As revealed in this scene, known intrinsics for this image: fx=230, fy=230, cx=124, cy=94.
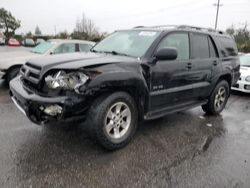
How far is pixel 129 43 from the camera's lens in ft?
13.3

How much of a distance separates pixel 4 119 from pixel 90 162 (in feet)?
7.43

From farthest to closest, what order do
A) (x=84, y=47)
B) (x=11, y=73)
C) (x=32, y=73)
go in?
(x=84, y=47) < (x=11, y=73) < (x=32, y=73)

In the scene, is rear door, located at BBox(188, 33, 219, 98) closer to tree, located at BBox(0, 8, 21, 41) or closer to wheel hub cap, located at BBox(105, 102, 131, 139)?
wheel hub cap, located at BBox(105, 102, 131, 139)

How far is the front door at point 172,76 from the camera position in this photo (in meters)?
3.64

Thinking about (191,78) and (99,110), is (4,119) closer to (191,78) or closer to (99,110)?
(99,110)

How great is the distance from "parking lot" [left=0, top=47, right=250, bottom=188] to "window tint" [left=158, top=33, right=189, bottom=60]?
4.54 ft

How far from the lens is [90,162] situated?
298cm

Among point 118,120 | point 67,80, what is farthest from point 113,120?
point 67,80

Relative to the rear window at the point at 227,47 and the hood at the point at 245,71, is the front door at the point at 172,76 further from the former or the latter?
the hood at the point at 245,71

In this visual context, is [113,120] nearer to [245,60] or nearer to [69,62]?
[69,62]

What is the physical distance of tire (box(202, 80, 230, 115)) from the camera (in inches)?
199

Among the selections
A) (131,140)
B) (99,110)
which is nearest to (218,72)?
(131,140)

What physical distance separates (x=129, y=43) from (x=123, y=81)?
1.18 meters

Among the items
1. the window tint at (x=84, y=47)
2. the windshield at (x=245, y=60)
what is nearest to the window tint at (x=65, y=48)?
the window tint at (x=84, y=47)
